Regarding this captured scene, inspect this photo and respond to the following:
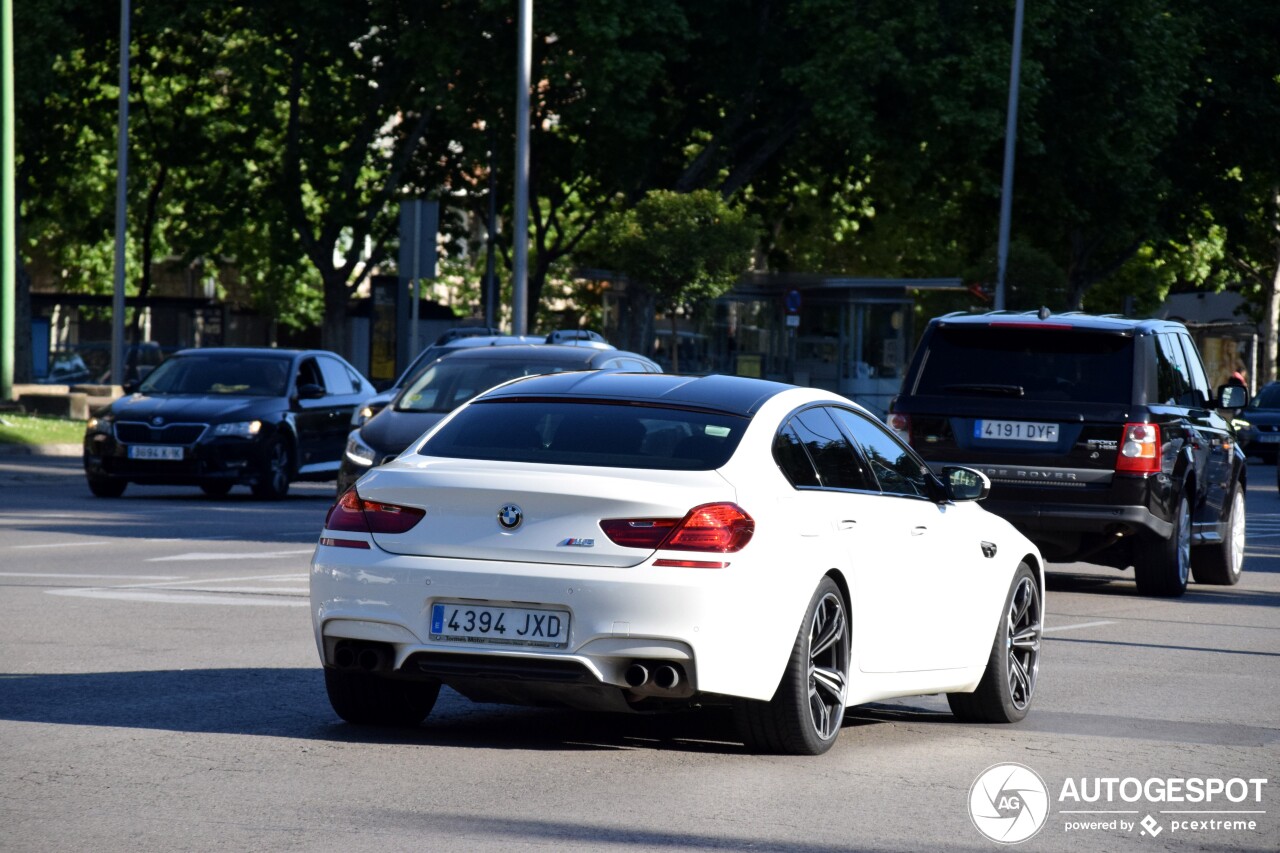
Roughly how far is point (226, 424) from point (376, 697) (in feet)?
46.1

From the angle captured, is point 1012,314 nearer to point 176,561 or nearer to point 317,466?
point 176,561

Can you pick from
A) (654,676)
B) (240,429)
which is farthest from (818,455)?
(240,429)

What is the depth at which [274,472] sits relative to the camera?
2227 cm

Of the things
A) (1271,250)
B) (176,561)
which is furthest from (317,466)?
(1271,250)

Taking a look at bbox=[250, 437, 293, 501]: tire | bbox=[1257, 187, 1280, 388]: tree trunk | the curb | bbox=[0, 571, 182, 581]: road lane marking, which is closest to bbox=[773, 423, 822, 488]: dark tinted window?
bbox=[0, 571, 182, 581]: road lane marking

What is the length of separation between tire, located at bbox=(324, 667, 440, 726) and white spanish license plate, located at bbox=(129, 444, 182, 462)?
13.6m

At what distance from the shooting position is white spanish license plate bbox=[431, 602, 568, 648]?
23.6 feet

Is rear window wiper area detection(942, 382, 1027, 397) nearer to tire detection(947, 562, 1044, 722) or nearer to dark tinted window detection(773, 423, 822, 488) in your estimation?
tire detection(947, 562, 1044, 722)

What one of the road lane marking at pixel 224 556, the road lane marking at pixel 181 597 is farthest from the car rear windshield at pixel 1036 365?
the road lane marking at pixel 224 556

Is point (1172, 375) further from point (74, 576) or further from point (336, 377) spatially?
point (336, 377)

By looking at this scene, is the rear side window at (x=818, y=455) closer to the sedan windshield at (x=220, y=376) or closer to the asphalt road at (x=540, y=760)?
the asphalt road at (x=540, y=760)

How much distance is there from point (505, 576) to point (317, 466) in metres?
16.4

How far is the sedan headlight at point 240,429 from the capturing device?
21.6 metres

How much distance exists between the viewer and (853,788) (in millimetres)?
7098
